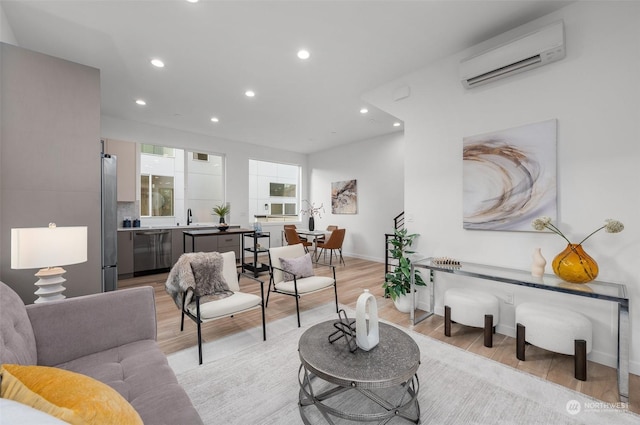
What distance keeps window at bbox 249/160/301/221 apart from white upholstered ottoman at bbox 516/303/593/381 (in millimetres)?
6173

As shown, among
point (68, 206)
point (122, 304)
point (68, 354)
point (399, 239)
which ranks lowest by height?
point (68, 354)

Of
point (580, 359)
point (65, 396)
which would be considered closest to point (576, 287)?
point (580, 359)

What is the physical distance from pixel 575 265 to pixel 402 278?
5.23 ft

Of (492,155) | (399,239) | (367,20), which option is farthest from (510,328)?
(367,20)

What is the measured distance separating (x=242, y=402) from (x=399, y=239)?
2.46 meters

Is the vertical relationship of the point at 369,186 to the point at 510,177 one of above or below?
above

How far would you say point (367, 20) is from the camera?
248 cm

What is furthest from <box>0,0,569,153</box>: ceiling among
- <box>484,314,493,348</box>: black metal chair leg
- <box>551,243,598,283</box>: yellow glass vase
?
<box>484,314,493,348</box>: black metal chair leg

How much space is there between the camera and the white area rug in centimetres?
163

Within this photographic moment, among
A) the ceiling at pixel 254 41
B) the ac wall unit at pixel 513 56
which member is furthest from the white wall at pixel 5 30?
the ac wall unit at pixel 513 56

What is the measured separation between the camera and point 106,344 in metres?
1.63

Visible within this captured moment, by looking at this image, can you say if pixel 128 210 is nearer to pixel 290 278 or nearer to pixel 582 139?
pixel 290 278

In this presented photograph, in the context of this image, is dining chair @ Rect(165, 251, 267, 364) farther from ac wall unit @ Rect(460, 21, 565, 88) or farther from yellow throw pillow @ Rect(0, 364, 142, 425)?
ac wall unit @ Rect(460, 21, 565, 88)

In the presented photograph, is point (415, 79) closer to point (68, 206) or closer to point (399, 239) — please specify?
point (399, 239)
